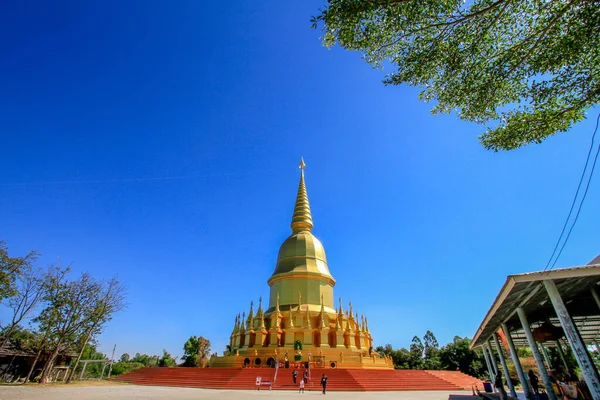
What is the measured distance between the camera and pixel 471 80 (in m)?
8.92

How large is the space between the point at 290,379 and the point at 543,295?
13.7m

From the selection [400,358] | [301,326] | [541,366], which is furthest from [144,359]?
[541,366]

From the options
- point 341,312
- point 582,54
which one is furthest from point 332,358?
point 582,54

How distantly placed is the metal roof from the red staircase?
6073mm

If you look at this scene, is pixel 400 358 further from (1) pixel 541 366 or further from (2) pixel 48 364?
(1) pixel 541 366

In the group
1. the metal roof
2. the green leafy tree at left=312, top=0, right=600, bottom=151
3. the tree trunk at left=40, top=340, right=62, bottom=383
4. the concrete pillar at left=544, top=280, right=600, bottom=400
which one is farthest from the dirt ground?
the green leafy tree at left=312, top=0, right=600, bottom=151

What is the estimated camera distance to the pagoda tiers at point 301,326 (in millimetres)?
22828

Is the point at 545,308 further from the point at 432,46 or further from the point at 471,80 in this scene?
the point at 432,46

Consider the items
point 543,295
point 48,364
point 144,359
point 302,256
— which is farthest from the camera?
point 144,359

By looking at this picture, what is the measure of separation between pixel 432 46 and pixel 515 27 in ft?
6.77

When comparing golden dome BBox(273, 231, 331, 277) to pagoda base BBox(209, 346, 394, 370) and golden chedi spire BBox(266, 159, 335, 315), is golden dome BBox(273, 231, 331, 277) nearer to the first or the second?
golden chedi spire BBox(266, 159, 335, 315)

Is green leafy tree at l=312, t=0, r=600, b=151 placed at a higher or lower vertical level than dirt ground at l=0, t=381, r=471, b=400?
higher

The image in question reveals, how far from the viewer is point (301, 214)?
34656 millimetres

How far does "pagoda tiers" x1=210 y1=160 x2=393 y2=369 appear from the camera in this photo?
74.9ft
